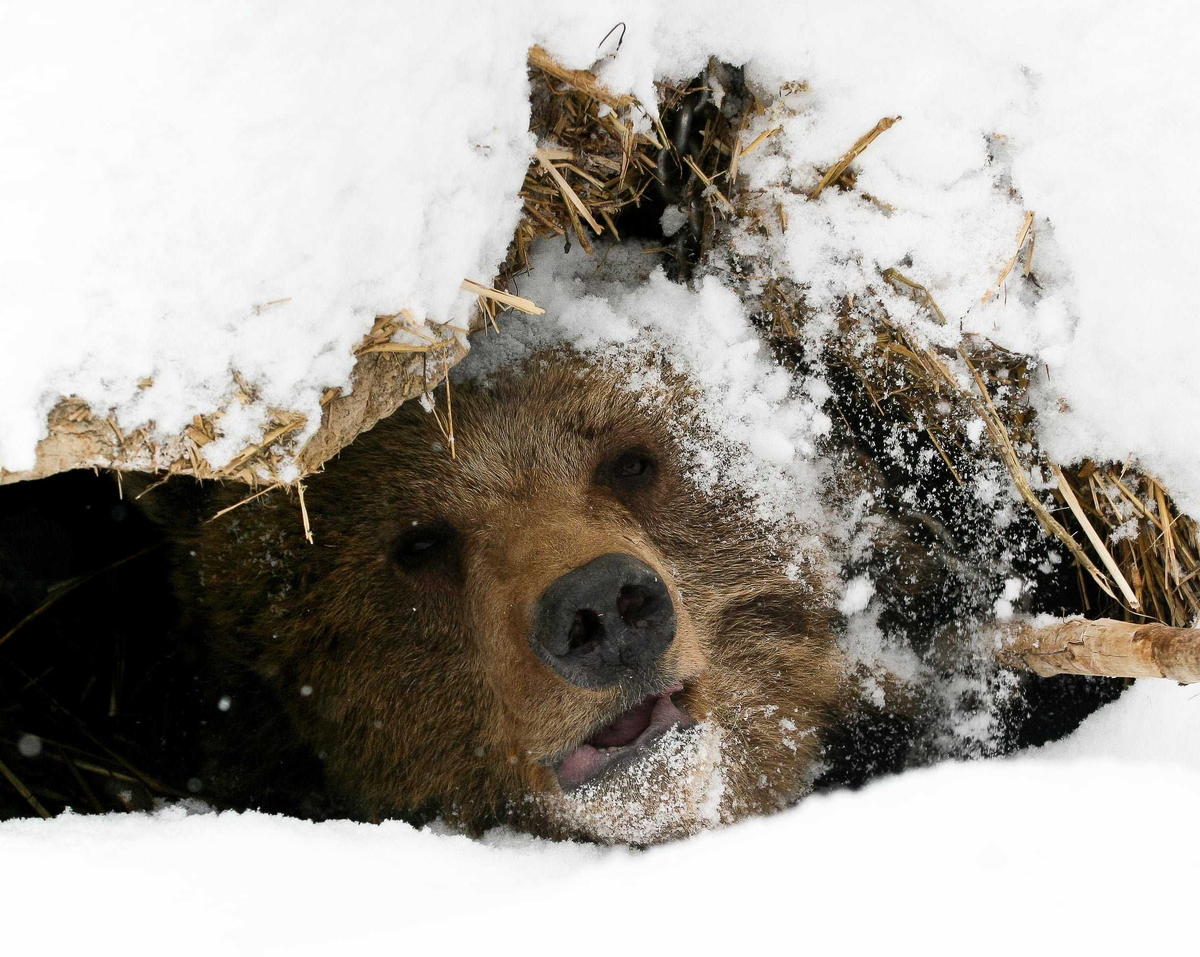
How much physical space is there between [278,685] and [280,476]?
4.30ft

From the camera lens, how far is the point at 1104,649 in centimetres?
246

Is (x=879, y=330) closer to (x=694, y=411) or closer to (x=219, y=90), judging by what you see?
(x=694, y=411)

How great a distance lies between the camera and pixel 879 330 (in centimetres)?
284

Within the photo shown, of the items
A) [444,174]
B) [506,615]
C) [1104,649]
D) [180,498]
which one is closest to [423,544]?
[506,615]

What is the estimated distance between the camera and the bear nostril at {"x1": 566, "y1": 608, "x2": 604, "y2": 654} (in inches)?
94.2

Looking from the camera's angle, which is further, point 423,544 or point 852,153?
point 423,544

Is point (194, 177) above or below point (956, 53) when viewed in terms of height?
below

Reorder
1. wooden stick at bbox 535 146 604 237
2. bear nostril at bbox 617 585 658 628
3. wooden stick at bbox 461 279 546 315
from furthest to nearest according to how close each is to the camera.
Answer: bear nostril at bbox 617 585 658 628, wooden stick at bbox 535 146 604 237, wooden stick at bbox 461 279 546 315

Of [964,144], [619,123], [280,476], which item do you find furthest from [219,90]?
[964,144]

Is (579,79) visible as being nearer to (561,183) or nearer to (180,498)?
(561,183)

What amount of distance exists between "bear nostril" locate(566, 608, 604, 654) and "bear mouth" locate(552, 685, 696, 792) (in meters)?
0.34

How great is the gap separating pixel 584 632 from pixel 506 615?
0.32 metres

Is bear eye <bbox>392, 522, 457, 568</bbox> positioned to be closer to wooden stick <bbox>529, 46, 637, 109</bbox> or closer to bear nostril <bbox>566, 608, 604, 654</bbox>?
bear nostril <bbox>566, 608, 604, 654</bbox>

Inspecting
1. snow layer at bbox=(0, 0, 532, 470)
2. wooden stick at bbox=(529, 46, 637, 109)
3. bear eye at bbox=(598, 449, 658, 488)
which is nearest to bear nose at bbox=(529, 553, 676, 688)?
bear eye at bbox=(598, 449, 658, 488)
